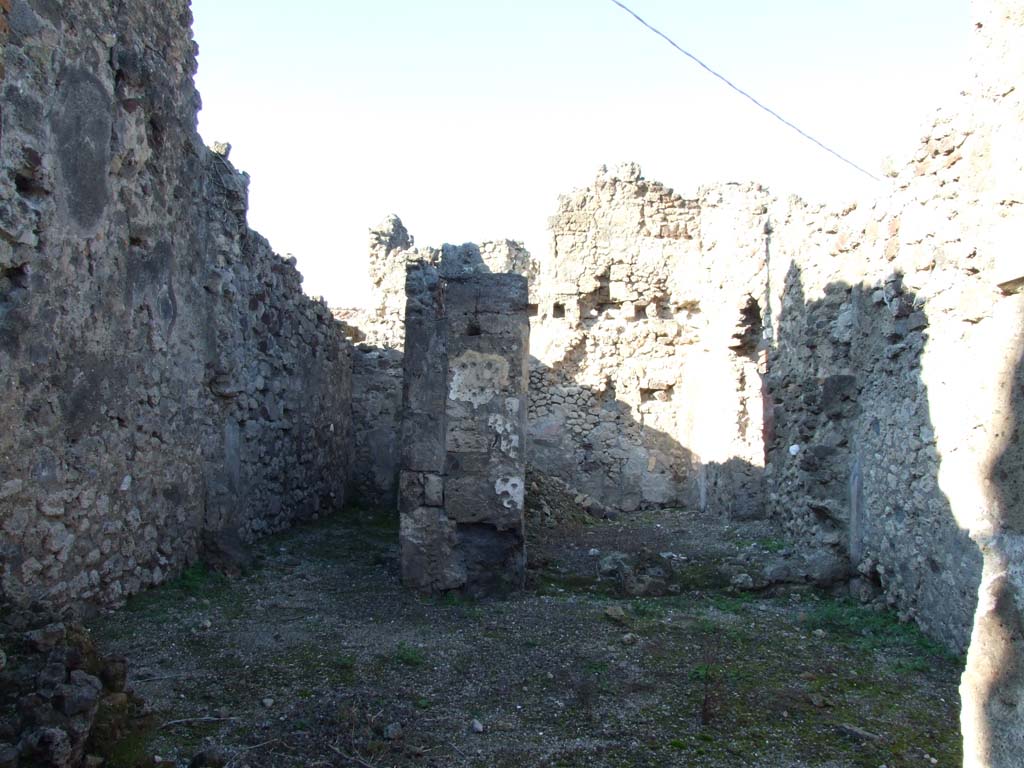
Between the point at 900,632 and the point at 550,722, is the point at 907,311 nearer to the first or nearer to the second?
the point at 900,632

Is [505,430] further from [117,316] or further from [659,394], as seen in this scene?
[659,394]

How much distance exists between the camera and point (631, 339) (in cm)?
1204

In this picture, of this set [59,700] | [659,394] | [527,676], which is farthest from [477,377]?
[659,394]

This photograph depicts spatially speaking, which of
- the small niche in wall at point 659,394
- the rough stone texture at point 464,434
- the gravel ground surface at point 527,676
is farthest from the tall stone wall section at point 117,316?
the small niche in wall at point 659,394

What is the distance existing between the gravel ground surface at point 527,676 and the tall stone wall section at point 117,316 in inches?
24.6

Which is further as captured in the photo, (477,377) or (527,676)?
(477,377)

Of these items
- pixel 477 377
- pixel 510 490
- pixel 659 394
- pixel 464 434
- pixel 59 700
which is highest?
pixel 659 394

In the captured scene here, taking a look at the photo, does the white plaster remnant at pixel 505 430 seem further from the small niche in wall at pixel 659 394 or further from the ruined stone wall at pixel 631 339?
the small niche in wall at pixel 659 394

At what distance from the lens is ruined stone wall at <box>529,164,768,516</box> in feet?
37.3

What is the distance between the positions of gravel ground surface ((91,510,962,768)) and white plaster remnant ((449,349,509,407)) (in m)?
1.50

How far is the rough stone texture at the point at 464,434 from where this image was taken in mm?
5684

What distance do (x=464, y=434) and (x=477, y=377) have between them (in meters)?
0.44

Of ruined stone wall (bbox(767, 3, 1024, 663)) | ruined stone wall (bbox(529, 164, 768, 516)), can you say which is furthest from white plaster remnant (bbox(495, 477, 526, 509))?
ruined stone wall (bbox(529, 164, 768, 516))

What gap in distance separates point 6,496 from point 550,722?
2.89 metres
